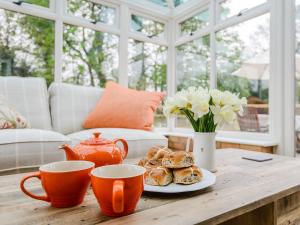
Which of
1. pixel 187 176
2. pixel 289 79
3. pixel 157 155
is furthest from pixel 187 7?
pixel 187 176

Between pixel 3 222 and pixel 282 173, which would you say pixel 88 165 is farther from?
pixel 282 173

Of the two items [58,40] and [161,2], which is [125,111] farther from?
[161,2]

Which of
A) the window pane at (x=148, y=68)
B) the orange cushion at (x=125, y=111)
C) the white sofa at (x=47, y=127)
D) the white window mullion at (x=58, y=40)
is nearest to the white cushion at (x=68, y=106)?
the white sofa at (x=47, y=127)

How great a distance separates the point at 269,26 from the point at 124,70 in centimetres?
168

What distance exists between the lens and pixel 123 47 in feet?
10.1

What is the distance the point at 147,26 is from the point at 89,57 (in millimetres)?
990

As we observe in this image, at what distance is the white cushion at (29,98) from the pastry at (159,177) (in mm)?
1666

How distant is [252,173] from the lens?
37.6 inches

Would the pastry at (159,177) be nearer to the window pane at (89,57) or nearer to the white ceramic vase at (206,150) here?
the white ceramic vase at (206,150)

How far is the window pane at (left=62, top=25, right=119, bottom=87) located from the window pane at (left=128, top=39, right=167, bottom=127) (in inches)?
9.5

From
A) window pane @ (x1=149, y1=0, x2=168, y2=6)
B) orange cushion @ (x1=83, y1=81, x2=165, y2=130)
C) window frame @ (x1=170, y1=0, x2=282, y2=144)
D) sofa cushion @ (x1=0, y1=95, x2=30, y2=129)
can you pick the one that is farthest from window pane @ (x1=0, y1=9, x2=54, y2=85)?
window frame @ (x1=170, y1=0, x2=282, y2=144)

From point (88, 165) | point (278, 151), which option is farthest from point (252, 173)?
point (278, 151)

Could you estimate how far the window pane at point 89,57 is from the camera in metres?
2.77

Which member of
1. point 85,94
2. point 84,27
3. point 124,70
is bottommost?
point 85,94
